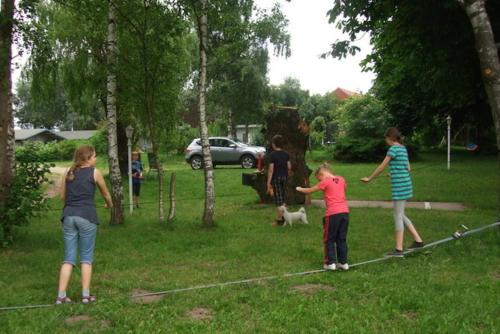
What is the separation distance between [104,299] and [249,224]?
536 centimetres

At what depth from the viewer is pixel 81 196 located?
18.9ft

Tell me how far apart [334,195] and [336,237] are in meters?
0.51

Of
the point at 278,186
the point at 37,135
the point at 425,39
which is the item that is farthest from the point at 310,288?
the point at 37,135

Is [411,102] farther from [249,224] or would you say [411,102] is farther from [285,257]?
[285,257]

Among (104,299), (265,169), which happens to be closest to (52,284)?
(104,299)

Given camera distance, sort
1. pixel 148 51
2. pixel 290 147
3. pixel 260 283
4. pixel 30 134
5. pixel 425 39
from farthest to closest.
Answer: pixel 30 134 < pixel 290 147 < pixel 425 39 < pixel 148 51 < pixel 260 283

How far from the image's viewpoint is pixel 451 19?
37.9 feet

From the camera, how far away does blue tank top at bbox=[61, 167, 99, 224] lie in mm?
5762

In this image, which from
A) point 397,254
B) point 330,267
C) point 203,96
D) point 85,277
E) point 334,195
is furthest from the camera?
point 203,96

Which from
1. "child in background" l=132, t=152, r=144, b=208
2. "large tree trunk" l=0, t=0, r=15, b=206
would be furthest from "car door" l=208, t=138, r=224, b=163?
"large tree trunk" l=0, t=0, r=15, b=206

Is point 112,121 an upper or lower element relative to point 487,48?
lower

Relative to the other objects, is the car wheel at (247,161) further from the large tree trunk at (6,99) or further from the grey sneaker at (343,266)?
the grey sneaker at (343,266)

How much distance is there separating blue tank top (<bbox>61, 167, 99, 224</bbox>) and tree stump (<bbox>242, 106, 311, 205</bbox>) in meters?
8.39

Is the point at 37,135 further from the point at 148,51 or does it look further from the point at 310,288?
the point at 310,288
